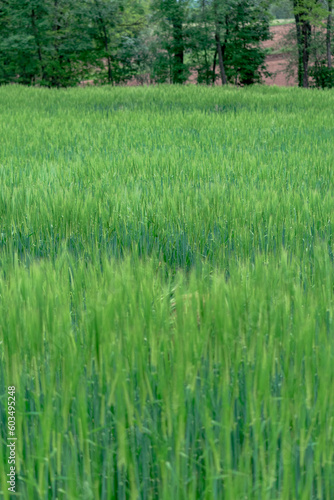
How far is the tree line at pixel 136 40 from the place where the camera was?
76.3 ft

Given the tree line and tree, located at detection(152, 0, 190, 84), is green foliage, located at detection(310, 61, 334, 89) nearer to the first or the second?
the tree line

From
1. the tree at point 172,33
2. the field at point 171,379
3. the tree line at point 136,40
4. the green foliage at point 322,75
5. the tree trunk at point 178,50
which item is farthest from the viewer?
the tree trunk at point 178,50

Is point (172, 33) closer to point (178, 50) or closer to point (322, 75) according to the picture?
point (178, 50)

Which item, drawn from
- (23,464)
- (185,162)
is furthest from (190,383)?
(185,162)

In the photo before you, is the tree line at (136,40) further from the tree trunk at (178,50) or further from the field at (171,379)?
the field at (171,379)

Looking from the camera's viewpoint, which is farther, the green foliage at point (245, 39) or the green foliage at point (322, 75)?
the green foliage at point (245, 39)

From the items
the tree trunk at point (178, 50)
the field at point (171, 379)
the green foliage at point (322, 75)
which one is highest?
the tree trunk at point (178, 50)

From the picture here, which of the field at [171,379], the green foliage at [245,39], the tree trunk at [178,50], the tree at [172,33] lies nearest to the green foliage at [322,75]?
the green foliage at [245,39]

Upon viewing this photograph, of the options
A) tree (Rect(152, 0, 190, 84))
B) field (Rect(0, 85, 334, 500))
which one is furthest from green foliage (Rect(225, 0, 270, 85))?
field (Rect(0, 85, 334, 500))

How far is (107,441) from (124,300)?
41 cm

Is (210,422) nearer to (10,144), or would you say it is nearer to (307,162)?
(307,162)

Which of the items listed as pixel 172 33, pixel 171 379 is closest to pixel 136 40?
pixel 172 33

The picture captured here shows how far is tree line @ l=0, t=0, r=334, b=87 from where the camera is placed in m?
23.2

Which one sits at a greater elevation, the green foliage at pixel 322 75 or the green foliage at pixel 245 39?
the green foliage at pixel 245 39
